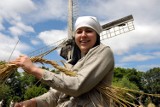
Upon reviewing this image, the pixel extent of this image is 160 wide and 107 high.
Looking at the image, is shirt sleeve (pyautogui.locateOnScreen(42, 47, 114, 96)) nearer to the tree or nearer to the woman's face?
the woman's face

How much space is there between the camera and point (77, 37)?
132 inches

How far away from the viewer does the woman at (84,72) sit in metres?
3.05

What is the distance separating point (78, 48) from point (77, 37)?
154mm

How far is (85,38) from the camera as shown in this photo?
3.32 meters

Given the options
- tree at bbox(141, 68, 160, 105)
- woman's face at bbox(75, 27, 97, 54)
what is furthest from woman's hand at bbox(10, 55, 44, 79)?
tree at bbox(141, 68, 160, 105)

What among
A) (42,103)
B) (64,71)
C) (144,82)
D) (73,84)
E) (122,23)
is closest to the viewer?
(73,84)

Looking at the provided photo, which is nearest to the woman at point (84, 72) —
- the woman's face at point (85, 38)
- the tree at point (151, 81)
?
the woman's face at point (85, 38)

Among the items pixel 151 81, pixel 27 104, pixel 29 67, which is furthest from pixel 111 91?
pixel 151 81

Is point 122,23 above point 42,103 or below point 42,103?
above

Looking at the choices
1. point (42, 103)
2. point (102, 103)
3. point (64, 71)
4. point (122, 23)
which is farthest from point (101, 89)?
point (122, 23)

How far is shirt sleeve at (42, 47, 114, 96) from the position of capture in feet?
9.98

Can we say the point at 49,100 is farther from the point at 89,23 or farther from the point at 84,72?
the point at 89,23

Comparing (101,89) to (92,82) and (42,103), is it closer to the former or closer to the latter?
(92,82)

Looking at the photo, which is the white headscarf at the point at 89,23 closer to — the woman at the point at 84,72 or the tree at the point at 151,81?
the woman at the point at 84,72
